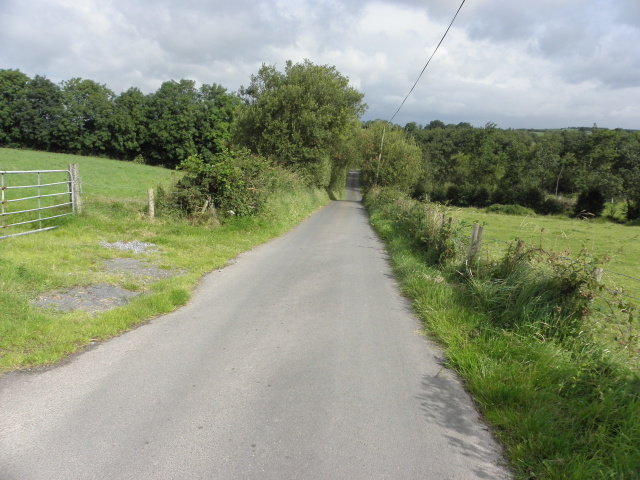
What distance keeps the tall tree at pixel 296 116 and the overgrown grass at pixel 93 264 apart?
12.6 m

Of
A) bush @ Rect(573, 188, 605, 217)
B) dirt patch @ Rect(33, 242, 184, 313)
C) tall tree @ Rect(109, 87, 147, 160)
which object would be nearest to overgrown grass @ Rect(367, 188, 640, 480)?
dirt patch @ Rect(33, 242, 184, 313)

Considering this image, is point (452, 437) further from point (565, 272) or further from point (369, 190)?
point (369, 190)

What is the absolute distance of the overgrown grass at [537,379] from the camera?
3248 millimetres

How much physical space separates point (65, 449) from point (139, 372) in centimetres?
130

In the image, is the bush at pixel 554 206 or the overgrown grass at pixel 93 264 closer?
the overgrown grass at pixel 93 264

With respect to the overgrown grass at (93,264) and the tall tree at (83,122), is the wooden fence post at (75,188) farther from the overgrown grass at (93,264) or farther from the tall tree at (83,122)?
the tall tree at (83,122)

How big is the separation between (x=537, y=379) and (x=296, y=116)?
25.9 metres

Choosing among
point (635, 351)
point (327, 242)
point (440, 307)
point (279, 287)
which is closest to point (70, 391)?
point (279, 287)

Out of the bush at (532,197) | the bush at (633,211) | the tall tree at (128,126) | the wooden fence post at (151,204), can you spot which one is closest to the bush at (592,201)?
the bush at (633,211)

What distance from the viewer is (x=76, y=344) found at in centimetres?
485

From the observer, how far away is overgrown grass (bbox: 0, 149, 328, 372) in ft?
15.9

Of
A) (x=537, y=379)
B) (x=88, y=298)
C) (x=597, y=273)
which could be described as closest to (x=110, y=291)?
(x=88, y=298)

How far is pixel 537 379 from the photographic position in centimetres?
439

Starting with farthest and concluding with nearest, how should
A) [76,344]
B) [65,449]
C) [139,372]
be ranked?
1. [76,344]
2. [139,372]
3. [65,449]
